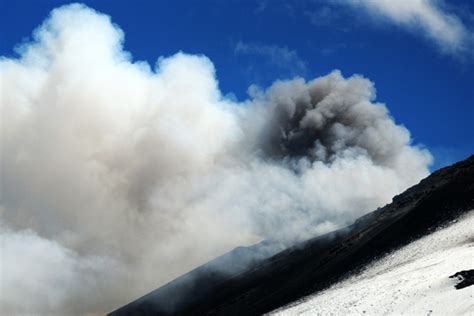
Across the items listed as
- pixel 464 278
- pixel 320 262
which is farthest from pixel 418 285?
pixel 320 262

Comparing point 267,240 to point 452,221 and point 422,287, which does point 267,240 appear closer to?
point 452,221

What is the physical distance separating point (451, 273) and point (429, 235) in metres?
23.2

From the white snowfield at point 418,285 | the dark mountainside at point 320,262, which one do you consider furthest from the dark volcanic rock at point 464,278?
the dark mountainside at point 320,262

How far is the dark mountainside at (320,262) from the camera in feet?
202

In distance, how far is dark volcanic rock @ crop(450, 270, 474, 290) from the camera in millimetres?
29469

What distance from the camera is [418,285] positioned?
3397 cm

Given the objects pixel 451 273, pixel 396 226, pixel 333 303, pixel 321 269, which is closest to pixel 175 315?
pixel 321 269

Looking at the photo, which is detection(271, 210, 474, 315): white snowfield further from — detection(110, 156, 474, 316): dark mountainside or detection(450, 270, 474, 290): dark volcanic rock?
detection(110, 156, 474, 316): dark mountainside

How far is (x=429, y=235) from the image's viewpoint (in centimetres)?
5612

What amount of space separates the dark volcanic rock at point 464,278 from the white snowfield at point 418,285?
1.24 feet

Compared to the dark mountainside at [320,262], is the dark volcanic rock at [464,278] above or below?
below

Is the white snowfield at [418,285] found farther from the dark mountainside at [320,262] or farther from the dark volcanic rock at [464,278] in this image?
the dark mountainside at [320,262]

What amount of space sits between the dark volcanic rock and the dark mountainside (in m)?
2.23

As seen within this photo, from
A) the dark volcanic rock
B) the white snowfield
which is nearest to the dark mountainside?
the dark volcanic rock
